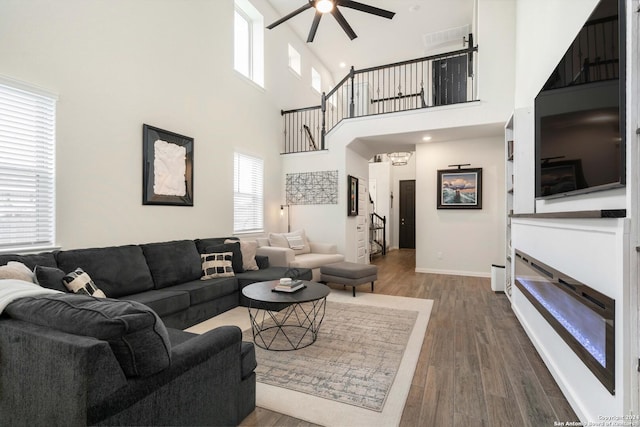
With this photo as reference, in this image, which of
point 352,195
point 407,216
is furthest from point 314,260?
point 407,216

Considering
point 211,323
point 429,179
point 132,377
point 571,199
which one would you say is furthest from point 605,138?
point 429,179

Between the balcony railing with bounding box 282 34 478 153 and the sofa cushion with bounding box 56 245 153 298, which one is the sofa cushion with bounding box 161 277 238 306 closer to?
the sofa cushion with bounding box 56 245 153 298

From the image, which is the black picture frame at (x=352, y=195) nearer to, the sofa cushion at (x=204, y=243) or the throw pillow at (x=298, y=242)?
the throw pillow at (x=298, y=242)

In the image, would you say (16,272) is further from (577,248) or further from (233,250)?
(577,248)

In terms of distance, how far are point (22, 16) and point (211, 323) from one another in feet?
10.6

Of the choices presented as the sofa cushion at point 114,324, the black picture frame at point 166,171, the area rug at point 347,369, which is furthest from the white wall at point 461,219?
the sofa cushion at point 114,324

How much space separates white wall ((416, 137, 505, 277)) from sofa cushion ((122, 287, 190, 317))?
4.96 metres

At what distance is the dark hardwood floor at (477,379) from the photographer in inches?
71.4

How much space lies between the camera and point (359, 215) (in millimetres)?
6785

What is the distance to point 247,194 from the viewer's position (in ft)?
18.3

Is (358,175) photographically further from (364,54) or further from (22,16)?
(22,16)

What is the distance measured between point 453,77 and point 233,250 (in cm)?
562

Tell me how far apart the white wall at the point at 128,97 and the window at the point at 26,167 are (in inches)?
3.4

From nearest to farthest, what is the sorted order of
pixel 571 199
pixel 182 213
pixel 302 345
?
1. pixel 571 199
2. pixel 302 345
3. pixel 182 213
